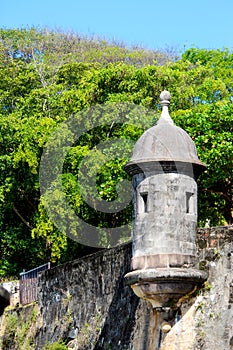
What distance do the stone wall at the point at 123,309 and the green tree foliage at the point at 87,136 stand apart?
5067 millimetres

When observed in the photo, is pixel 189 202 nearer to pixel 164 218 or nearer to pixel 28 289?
pixel 164 218

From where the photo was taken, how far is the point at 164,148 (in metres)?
17.8

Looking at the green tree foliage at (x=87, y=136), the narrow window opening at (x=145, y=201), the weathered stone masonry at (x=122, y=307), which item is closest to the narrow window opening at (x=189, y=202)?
the weathered stone masonry at (x=122, y=307)

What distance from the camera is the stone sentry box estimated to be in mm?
17266

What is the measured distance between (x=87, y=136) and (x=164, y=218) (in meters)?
13.9

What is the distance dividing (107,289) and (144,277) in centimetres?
423

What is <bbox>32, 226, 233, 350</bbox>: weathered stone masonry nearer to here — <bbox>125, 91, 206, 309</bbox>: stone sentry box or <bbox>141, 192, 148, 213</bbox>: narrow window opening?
<bbox>125, 91, 206, 309</bbox>: stone sentry box

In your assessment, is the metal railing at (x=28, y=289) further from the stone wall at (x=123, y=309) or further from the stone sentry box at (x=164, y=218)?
the stone sentry box at (x=164, y=218)

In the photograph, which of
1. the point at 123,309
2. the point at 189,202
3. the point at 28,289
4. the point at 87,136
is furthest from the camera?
the point at 87,136

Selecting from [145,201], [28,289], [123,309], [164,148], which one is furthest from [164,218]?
[28,289]

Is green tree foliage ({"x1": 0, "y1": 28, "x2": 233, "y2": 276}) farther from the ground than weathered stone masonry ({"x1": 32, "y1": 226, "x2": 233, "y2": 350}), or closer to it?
farther from the ground

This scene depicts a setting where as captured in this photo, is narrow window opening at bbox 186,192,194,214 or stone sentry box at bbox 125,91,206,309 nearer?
stone sentry box at bbox 125,91,206,309

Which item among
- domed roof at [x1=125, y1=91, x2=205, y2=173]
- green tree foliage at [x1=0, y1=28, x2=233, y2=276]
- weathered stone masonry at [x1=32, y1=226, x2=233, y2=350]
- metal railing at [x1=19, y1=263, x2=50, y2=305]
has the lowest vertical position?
weathered stone masonry at [x1=32, y1=226, x2=233, y2=350]

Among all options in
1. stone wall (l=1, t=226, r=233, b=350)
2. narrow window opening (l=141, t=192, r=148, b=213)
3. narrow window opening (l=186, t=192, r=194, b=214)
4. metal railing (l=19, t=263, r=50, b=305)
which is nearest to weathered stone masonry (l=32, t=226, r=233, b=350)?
stone wall (l=1, t=226, r=233, b=350)
